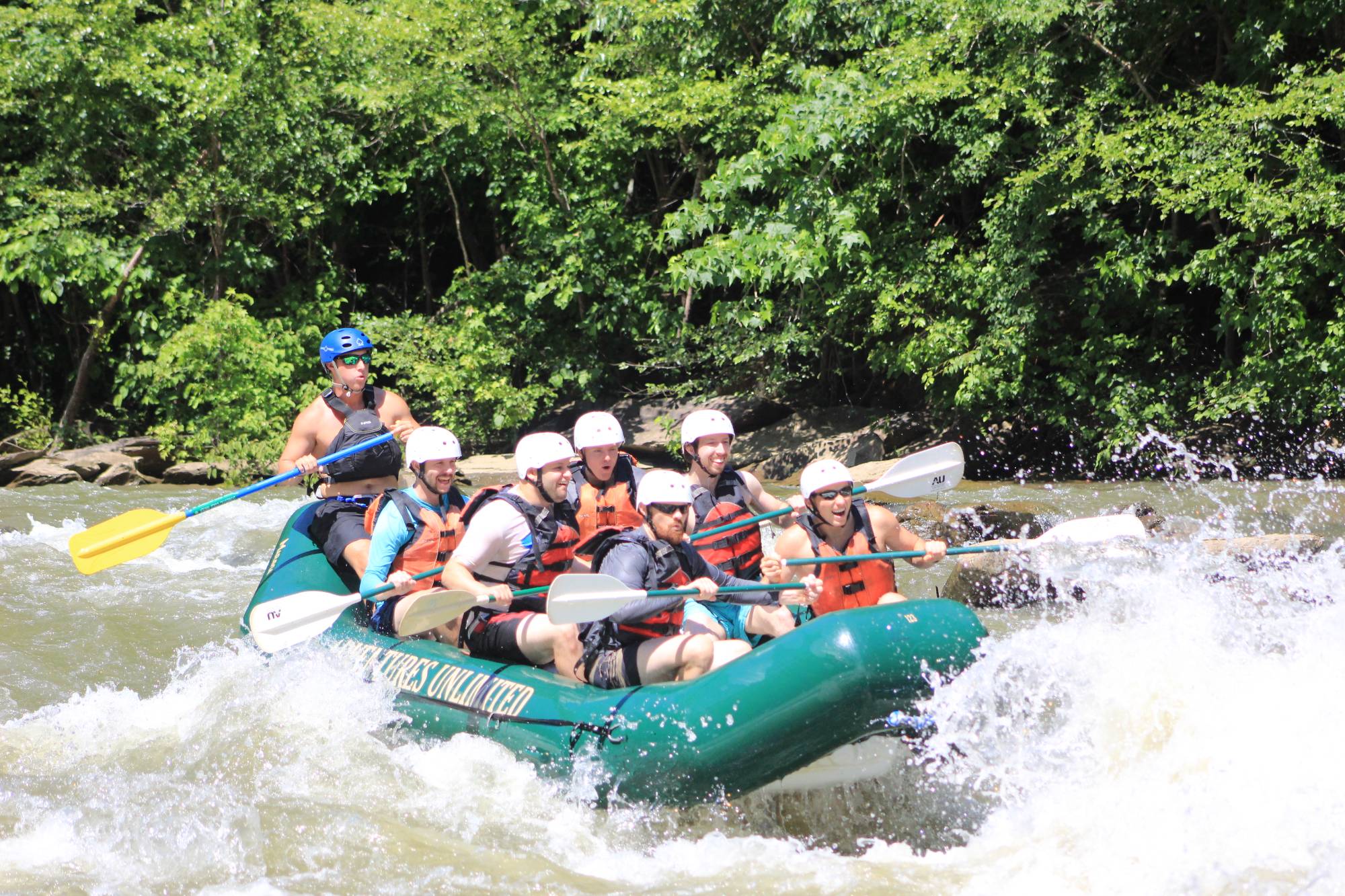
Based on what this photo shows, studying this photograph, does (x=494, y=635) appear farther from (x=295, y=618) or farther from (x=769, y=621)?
(x=769, y=621)

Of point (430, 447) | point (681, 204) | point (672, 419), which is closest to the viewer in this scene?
point (430, 447)

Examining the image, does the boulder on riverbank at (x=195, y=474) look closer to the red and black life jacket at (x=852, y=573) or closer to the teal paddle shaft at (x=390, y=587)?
the teal paddle shaft at (x=390, y=587)

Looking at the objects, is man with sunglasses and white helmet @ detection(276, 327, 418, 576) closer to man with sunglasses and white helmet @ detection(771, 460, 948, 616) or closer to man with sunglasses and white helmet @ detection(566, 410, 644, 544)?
man with sunglasses and white helmet @ detection(566, 410, 644, 544)

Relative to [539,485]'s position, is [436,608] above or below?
below

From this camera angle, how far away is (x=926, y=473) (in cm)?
532

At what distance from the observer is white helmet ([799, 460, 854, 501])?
457 centimetres

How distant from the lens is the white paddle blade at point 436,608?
430cm

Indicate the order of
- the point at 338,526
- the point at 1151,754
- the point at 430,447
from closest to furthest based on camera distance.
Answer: the point at 1151,754 < the point at 430,447 < the point at 338,526

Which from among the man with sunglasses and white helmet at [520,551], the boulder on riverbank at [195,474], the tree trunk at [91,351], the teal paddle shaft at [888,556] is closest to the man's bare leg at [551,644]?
the man with sunglasses and white helmet at [520,551]

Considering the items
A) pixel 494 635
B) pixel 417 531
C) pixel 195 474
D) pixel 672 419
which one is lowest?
pixel 672 419

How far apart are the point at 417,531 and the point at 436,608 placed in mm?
775

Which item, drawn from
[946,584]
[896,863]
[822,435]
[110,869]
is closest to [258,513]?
[822,435]

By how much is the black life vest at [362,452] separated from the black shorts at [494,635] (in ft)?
4.40

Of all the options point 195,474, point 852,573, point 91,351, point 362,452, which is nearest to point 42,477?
point 195,474
